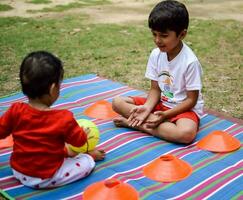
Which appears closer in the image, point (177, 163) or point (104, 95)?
point (177, 163)

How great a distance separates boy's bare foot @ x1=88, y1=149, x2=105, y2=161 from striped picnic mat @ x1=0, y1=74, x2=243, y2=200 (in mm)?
36

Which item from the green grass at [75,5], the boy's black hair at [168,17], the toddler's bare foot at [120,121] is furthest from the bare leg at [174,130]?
the green grass at [75,5]

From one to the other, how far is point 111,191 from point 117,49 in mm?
3741

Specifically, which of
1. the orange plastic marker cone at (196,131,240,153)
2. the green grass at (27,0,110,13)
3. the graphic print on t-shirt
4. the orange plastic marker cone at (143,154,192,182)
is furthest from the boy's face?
the green grass at (27,0,110,13)

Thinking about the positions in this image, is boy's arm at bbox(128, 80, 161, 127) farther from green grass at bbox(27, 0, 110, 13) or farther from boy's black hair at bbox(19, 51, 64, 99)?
green grass at bbox(27, 0, 110, 13)

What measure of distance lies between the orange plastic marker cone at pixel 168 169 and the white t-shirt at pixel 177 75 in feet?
2.17

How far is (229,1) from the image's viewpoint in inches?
399

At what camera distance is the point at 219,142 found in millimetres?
3162

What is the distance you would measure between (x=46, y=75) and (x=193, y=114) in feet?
4.56

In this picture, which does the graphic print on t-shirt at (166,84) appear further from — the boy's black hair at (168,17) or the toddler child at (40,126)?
the toddler child at (40,126)

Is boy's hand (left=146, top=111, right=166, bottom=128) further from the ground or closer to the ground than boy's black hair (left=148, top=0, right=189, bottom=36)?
closer to the ground

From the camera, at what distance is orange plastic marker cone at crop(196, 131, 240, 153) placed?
3.12m

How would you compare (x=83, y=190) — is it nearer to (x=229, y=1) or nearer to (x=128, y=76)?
(x=128, y=76)

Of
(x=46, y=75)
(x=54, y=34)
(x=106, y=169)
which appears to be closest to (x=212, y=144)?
(x=106, y=169)
